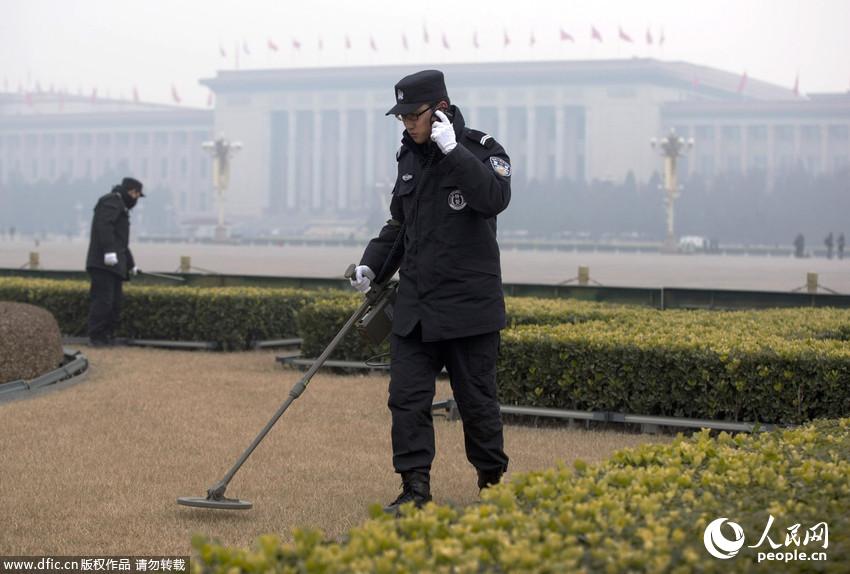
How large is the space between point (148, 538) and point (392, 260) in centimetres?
124

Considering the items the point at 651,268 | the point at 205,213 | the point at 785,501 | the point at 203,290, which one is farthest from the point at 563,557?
the point at 205,213

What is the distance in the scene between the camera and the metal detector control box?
4730 millimetres

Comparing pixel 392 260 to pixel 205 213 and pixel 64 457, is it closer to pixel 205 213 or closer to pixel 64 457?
pixel 64 457

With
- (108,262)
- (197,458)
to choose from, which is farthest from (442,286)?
(108,262)

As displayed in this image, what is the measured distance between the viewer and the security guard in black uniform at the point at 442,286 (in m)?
4.38

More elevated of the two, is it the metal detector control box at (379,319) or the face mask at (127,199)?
the face mask at (127,199)

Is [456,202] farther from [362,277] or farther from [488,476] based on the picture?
[488,476]

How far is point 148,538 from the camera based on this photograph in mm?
4191

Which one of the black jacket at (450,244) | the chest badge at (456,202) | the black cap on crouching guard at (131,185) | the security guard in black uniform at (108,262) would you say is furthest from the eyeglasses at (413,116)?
→ the black cap on crouching guard at (131,185)

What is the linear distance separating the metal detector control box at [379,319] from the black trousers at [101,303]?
6278mm

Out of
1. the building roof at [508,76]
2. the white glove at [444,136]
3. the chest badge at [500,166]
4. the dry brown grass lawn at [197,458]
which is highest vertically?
the building roof at [508,76]

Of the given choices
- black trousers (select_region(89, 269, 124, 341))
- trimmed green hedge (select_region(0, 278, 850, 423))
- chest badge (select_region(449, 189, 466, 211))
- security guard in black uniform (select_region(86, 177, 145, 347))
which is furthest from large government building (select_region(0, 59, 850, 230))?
chest badge (select_region(449, 189, 466, 211))

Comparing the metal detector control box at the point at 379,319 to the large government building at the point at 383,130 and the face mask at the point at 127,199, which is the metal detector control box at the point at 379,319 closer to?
the face mask at the point at 127,199

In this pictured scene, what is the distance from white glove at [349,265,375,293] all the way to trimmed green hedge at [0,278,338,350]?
20.0ft
